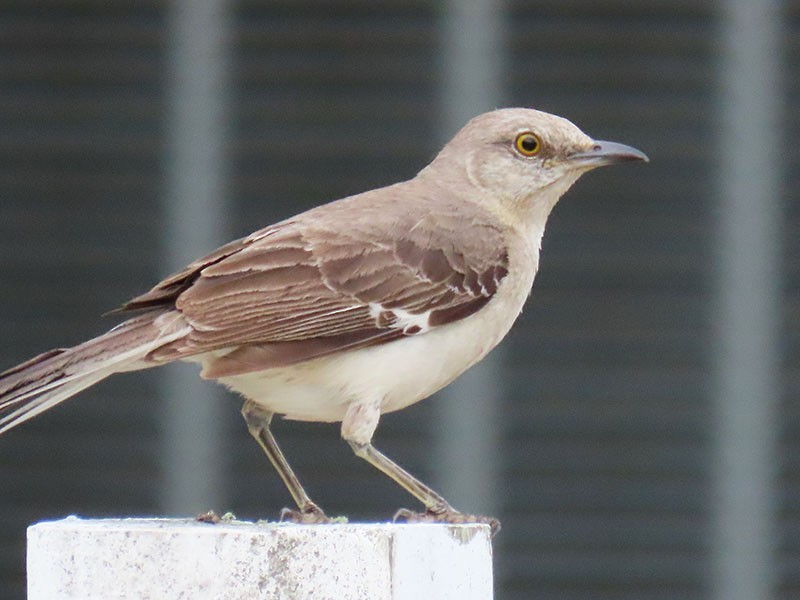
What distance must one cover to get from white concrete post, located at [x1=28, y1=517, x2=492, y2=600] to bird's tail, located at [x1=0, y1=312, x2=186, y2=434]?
2.89 feet

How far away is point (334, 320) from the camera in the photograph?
4.83 meters

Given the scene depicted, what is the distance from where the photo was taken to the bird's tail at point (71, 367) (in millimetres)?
4445

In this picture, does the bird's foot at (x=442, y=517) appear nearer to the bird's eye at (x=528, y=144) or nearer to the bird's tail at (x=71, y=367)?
the bird's tail at (x=71, y=367)

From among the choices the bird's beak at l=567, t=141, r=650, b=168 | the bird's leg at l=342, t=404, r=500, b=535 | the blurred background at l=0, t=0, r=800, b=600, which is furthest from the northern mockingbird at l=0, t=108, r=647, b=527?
the blurred background at l=0, t=0, r=800, b=600

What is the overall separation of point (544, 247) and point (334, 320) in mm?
5689

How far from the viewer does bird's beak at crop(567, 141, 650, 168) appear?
5.50 meters

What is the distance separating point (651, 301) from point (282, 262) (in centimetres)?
597

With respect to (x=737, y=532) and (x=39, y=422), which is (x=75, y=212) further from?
(x=737, y=532)

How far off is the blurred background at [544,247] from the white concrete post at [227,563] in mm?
6275

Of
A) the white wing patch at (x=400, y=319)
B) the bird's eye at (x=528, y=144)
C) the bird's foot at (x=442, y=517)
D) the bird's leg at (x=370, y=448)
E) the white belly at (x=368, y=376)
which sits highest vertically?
the bird's eye at (x=528, y=144)

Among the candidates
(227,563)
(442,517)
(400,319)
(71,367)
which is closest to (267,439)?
(400,319)

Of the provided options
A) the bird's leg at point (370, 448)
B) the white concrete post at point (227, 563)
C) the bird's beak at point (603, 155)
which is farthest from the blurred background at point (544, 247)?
the white concrete post at point (227, 563)

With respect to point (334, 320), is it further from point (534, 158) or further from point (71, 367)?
point (534, 158)

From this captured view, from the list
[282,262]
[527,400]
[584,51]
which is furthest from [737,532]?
[282,262]
